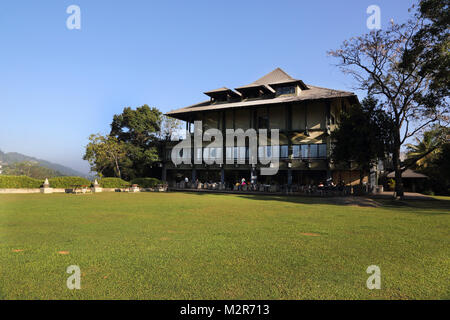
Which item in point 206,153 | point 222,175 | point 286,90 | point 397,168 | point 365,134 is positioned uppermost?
point 286,90

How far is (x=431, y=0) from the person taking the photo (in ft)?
59.5

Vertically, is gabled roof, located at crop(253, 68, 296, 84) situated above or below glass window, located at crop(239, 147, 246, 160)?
above

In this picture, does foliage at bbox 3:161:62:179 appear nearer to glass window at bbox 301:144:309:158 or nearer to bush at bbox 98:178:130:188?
bush at bbox 98:178:130:188

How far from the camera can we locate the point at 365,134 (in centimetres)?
2116

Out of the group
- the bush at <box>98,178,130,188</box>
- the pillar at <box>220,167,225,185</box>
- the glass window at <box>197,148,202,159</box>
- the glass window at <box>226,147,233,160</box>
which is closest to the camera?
the bush at <box>98,178,130,188</box>

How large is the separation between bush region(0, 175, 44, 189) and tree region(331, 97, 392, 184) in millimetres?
26627

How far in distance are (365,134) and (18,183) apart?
28724 millimetres

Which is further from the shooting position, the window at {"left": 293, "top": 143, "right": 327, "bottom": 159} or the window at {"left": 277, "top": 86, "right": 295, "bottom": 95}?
the window at {"left": 277, "top": 86, "right": 295, "bottom": 95}

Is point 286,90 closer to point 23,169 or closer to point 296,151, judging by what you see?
point 296,151

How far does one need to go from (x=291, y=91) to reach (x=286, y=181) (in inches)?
410

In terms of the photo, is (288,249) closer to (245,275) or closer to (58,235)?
(245,275)

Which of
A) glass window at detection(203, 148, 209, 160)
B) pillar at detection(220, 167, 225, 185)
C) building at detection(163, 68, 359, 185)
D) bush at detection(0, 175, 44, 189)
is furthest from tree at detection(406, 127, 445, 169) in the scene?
bush at detection(0, 175, 44, 189)

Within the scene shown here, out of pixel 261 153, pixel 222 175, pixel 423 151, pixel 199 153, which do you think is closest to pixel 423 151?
pixel 423 151

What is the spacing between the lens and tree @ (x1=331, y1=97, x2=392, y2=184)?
21.1m
